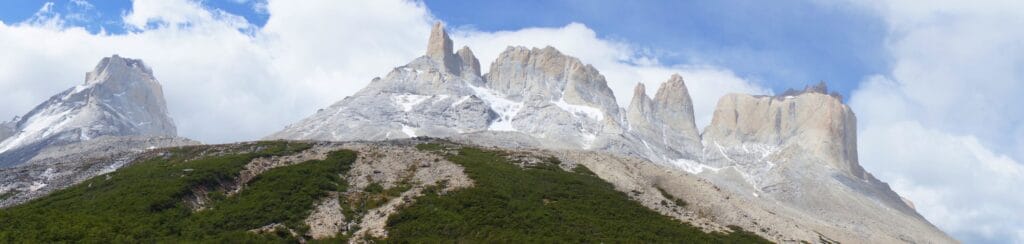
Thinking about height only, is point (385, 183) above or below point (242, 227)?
above

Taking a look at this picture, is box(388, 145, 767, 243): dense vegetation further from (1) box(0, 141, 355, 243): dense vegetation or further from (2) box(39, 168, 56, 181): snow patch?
(2) box(39, 168, 56, 181): snow patch

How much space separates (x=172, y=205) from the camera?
67.2 meters

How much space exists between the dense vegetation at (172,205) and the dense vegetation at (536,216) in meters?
10.6

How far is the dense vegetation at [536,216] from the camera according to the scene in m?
67.0

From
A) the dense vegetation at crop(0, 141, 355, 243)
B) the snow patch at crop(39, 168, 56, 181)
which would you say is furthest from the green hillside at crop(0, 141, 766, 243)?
the snow patch at crop(39, 168, 56, 181)

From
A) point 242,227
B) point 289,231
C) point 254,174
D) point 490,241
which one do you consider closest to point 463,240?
point 490,241

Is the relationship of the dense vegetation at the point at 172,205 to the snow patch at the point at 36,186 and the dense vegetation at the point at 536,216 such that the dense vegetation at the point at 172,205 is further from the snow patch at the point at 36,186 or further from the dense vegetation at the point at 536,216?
the dense vegetation at the point at 536,216

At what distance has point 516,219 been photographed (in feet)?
234

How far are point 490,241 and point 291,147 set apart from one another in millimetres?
42983

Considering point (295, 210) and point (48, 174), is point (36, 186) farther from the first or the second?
point (295, 210)

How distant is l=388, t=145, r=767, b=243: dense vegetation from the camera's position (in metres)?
67.0

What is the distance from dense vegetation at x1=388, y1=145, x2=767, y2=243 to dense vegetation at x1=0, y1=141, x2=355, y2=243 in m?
10.6

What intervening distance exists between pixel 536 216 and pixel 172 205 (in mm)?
31357

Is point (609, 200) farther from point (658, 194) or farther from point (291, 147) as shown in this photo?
point (291, 147)
